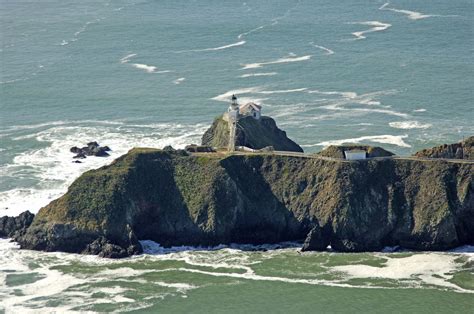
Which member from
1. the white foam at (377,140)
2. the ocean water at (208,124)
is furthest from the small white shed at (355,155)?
the white foam at (377,140)

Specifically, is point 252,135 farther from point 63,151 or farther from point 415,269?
point 415,269

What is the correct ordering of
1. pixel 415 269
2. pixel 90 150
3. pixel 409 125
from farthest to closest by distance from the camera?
pixel 409 125
pixel 90 150
pixel 415 269

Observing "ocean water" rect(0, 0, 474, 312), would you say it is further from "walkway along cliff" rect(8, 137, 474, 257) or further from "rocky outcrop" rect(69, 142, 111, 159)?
"walkway along cliff" rect(8, 137, 474, 257)

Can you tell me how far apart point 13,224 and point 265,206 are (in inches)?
1012

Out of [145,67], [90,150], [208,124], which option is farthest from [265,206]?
[145,67]

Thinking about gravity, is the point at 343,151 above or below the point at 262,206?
above

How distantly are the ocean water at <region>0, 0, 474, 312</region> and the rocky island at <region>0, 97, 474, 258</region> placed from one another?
246 cm

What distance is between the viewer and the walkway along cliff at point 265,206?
113250 mm

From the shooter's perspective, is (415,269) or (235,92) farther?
(235,92)

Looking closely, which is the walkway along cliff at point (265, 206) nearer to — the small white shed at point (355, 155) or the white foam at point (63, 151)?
the small white shed at point (355, 155)

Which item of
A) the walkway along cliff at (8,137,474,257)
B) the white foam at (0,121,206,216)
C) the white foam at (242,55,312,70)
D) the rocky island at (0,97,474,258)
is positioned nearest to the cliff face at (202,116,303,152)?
the rocky island at (0,97,474,258)

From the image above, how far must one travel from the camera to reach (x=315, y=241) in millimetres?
112625

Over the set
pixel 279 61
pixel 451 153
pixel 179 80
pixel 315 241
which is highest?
pixel 279 61

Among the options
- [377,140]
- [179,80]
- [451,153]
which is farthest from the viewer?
[179,80]
